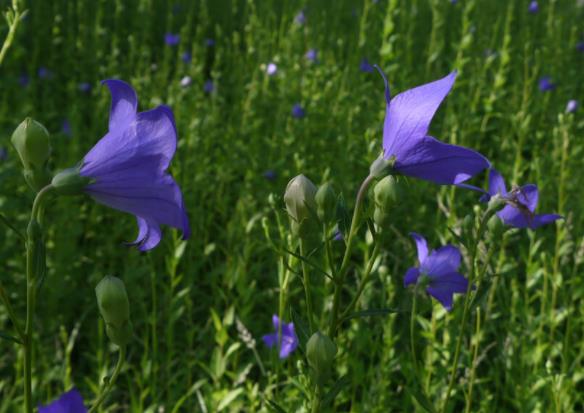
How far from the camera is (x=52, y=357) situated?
91.8 inches

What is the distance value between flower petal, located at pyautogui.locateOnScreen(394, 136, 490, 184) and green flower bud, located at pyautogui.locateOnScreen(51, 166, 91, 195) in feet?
1.39

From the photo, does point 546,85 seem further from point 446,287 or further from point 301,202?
point 301,202

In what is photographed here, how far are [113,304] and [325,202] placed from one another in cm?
33

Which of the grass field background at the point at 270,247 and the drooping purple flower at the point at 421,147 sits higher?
the drooping purple flower at the point at 421,147

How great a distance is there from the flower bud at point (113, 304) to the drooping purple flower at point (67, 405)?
92 mm

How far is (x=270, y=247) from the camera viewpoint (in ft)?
4.82

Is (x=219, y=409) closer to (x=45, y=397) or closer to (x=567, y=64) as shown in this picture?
(x=45, y=397)

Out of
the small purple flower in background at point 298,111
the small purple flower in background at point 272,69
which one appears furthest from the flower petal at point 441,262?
the small purple flower in background at point 272,69

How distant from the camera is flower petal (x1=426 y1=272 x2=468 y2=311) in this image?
1.33 meters

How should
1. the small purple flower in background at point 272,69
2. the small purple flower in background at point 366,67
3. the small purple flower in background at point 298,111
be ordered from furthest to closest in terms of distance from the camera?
the small purple flower in background at point 366,67
the small purple flower in background at point 272,69
the small purple flower in background at point 298,111

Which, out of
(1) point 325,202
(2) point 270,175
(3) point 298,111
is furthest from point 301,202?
(3) point 298,111

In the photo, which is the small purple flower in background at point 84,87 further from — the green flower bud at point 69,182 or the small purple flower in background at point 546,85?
the green flower bud at point 69,182

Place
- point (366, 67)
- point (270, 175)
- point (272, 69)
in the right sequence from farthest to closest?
point (366, 67) → point (272, 69) → point (270, 175)

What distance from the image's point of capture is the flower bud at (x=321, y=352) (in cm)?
91
